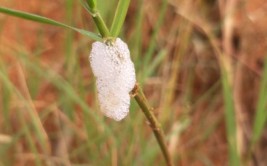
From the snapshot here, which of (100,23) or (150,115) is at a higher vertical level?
(100,23)

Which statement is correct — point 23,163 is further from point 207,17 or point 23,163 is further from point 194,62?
point 207,17

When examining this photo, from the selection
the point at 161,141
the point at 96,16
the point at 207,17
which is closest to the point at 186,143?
the point at 207,17

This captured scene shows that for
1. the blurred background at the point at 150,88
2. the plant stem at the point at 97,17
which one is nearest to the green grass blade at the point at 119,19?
the plant stem at the point at 97,17

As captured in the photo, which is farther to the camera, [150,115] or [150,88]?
[150,88]

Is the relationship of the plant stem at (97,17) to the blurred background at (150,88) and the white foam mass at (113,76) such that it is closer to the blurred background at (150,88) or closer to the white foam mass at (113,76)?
the white foam mass at (113,76)

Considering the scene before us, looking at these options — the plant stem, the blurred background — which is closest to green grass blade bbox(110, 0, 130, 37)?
the plant stem

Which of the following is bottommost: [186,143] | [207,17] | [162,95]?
[186,143]

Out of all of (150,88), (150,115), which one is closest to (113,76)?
(150,115)

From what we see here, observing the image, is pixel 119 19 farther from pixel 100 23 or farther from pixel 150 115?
pixel 150 115
